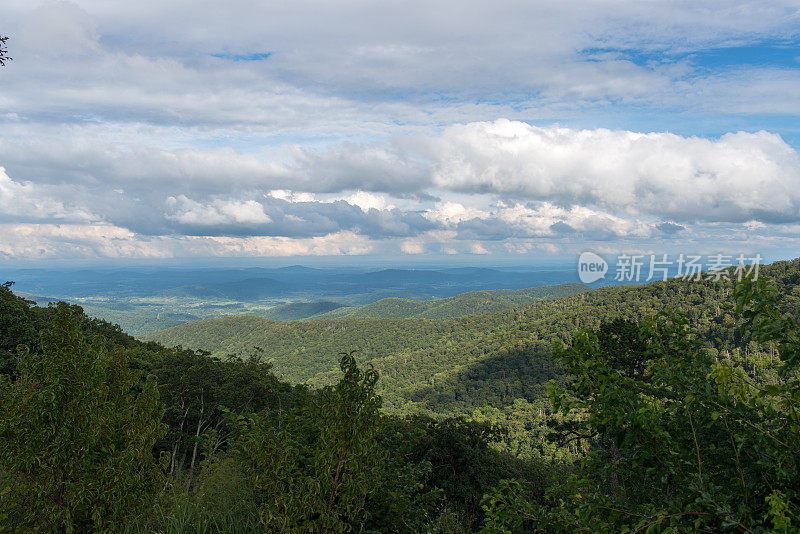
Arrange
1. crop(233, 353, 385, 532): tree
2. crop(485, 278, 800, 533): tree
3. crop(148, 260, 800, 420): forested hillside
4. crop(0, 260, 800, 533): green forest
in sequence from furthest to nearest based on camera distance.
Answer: crop(148, 260, 800, 420): forested hillside < crop(233, 353, 385, 532): tree < crop(0, 260, 800, 533): green forest < crop(485, 278, 800, 533): tree

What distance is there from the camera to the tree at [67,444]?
13.1 ft

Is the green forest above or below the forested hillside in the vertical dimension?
above

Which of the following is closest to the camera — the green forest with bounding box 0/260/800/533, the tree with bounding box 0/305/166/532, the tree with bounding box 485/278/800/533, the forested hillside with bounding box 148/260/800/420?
the tree with bounding box 485/278/800/533

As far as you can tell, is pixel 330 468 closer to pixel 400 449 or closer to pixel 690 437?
pixel 400 449

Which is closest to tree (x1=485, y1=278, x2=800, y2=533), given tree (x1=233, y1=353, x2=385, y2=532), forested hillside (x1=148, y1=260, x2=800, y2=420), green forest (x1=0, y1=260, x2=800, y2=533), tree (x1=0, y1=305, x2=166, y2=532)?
green forest (x1=0, y1=260, x2=800, y2=533)

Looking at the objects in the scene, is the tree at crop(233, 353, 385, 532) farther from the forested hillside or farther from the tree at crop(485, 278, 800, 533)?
the forested hillside

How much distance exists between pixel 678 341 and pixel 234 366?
23283mm

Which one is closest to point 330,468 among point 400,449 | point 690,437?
point 400,449

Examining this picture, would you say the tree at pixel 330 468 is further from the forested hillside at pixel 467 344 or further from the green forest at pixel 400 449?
the forested hillside at pixel 467 344

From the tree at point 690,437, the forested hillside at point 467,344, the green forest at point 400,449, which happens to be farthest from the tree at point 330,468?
the forested hillside at point 467,344

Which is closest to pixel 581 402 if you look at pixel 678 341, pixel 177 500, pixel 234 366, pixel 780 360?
pixel 678 341

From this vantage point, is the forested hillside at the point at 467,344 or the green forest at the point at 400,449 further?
the forested hillside at the point at 467,344

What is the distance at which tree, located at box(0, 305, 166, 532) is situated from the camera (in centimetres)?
398

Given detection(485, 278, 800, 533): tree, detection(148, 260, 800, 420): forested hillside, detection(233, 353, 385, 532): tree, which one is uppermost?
detection(485, 278, 800, 533): tree
